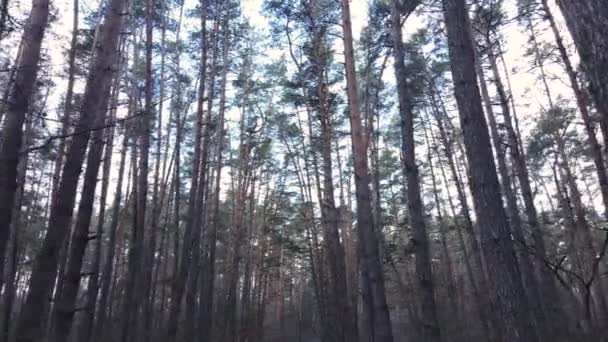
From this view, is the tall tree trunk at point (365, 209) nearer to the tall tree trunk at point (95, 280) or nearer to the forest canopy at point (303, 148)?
the forest canopy at point (303, 148)

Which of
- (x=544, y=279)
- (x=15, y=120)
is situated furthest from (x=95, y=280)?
(x=544, y=279)

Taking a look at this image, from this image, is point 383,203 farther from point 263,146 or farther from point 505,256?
point 505,256

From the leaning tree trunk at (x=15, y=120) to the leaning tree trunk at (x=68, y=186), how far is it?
1.10 ft

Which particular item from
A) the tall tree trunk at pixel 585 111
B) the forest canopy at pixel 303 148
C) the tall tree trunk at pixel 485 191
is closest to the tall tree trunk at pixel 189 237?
the forest canopy at pixel 303 148

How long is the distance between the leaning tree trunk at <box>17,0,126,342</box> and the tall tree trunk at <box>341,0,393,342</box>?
4301mm

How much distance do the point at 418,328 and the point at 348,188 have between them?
27.4ft

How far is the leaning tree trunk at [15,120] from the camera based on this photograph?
3.59 metres

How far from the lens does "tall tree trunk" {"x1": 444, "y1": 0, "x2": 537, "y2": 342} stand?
3.30 m

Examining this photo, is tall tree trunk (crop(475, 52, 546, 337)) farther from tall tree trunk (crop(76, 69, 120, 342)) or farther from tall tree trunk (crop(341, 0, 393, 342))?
tall tree trunk (crop(76, 69, 120, 342))

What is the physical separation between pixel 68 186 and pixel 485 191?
3625 mm

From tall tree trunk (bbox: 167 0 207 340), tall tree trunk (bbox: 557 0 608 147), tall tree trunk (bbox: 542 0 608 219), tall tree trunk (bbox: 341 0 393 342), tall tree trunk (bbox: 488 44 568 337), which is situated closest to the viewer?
tall tree trunk (bbox: 557 0 608 147)

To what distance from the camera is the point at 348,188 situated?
67.5 ft

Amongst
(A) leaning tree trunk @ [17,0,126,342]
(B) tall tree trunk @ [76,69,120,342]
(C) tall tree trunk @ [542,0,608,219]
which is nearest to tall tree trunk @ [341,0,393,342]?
(B) tall tree trunk @ [76,69,120,342]

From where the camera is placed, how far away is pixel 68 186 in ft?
11.9
